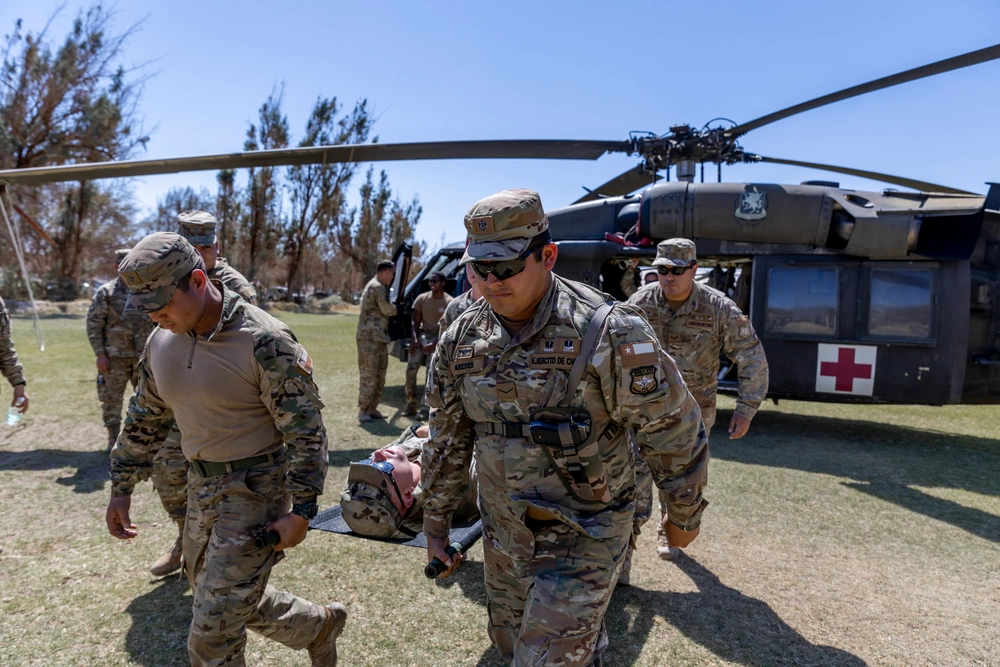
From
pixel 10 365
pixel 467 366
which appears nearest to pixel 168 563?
pixel 10 365

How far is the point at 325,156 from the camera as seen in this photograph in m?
5.86

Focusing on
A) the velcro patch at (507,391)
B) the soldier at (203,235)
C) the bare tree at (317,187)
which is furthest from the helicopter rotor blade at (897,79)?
the bare tree at (317,187)

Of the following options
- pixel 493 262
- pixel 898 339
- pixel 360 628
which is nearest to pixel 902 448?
pixel 898 339

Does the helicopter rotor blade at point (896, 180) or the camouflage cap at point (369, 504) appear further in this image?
the helicopter rotor blade at point (896, 180)

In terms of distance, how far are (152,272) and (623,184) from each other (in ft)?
23.5

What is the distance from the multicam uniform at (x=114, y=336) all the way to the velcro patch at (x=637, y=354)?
4.83 metres

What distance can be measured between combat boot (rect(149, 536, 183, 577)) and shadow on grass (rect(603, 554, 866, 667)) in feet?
7.92

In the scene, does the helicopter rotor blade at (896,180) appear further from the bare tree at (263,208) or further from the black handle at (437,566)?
the bare tree at (263,208)

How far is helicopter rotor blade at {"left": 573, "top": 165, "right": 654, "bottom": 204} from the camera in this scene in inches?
314

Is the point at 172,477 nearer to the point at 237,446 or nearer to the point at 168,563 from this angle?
the point at 168,563

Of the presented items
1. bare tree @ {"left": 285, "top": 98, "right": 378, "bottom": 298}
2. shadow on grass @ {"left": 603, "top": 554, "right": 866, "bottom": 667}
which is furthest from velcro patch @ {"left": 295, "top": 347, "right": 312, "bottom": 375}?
bare tree @ {"left": 285, "top": 98, "right": 378, "bottom": 298}

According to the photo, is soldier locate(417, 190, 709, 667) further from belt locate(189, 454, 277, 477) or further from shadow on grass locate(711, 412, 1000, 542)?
shadow on grass locate(711, 412, 1000, 542)

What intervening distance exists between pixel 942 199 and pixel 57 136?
29.5m

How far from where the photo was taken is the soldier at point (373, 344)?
7.58 m
